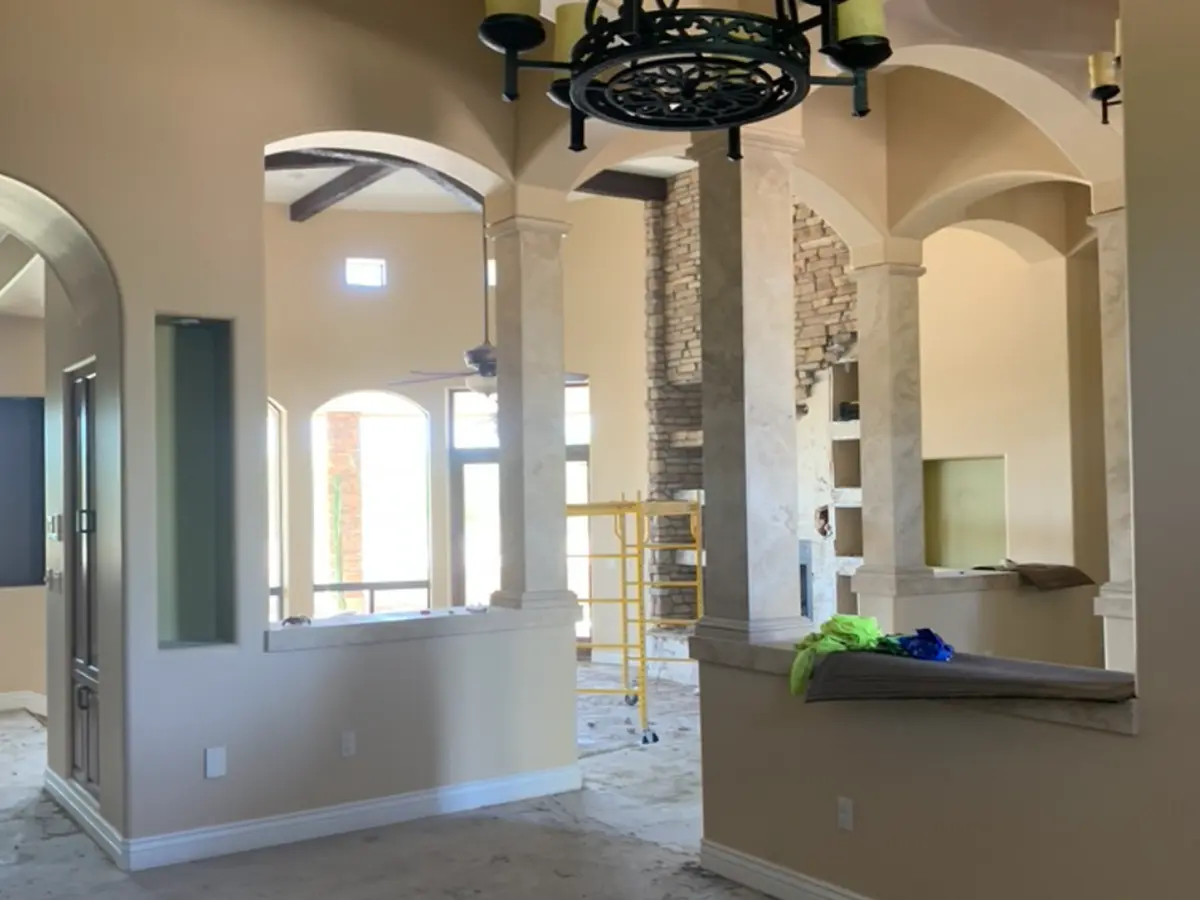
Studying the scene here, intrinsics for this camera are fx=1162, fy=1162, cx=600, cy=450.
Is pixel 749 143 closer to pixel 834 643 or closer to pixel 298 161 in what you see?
pixel 834 643

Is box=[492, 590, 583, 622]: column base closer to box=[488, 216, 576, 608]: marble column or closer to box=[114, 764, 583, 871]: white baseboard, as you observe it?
box=[488, 216, 576, 608]: marble column

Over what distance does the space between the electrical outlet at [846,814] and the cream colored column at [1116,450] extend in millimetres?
2381

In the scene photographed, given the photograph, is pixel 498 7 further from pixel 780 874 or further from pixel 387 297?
pixel 387 297

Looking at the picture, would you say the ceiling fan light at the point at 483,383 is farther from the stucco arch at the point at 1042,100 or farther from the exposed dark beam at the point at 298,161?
the stucco arch at the point at 1042,100

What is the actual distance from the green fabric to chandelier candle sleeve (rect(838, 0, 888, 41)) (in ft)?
6.72

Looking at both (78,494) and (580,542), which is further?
(580,542)

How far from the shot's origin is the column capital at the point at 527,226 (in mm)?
5660

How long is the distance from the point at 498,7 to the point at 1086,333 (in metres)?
6.10

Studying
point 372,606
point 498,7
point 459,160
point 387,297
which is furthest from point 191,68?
point 372,606

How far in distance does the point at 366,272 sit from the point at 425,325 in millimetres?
754

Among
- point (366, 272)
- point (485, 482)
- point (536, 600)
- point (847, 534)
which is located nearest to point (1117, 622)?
point (536, 600)

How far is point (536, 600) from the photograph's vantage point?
18.5 feet

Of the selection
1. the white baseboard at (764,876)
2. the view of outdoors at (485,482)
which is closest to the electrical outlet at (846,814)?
the white baseboard at (764,876)

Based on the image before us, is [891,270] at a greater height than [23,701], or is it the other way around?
[891,270]
